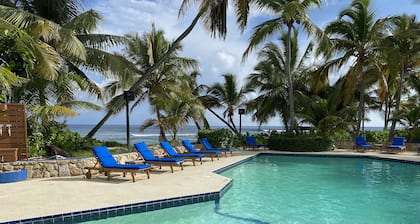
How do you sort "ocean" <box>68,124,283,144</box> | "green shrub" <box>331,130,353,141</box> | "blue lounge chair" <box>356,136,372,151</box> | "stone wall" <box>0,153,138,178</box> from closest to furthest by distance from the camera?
"stone wall" <box>0,153,138,178</box> < "blue lounge chair" <box>356,136,372,151</box> < "green shrub" <box>331,130,353,141</box> < "ocean" <box>68,124,283,144</box>

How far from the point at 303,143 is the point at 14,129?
12588mm

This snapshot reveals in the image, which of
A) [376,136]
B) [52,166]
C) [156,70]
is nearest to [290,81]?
[376,136]

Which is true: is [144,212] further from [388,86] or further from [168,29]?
[388,86]

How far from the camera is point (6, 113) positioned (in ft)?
29.8

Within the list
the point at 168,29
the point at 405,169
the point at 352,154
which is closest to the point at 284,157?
the point at 352,154

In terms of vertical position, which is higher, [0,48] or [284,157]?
[0,48]

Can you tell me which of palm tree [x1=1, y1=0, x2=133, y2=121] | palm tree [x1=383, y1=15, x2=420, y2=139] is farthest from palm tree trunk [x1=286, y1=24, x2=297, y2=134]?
palm tree [x1=1, y1=0, x2=133, y2=121]

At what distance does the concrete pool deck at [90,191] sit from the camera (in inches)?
227

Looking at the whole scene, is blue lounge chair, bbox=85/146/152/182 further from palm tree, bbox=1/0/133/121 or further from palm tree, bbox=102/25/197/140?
palm tree, bbox=102/25/197/140

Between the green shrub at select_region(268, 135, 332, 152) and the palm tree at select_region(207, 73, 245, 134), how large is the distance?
16.5ft

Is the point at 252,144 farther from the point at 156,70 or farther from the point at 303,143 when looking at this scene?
the point at 156,70

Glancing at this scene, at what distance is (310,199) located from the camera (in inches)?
291

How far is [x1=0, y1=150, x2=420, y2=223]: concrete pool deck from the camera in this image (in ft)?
18.9

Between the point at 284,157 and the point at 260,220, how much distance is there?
33.2 feet
